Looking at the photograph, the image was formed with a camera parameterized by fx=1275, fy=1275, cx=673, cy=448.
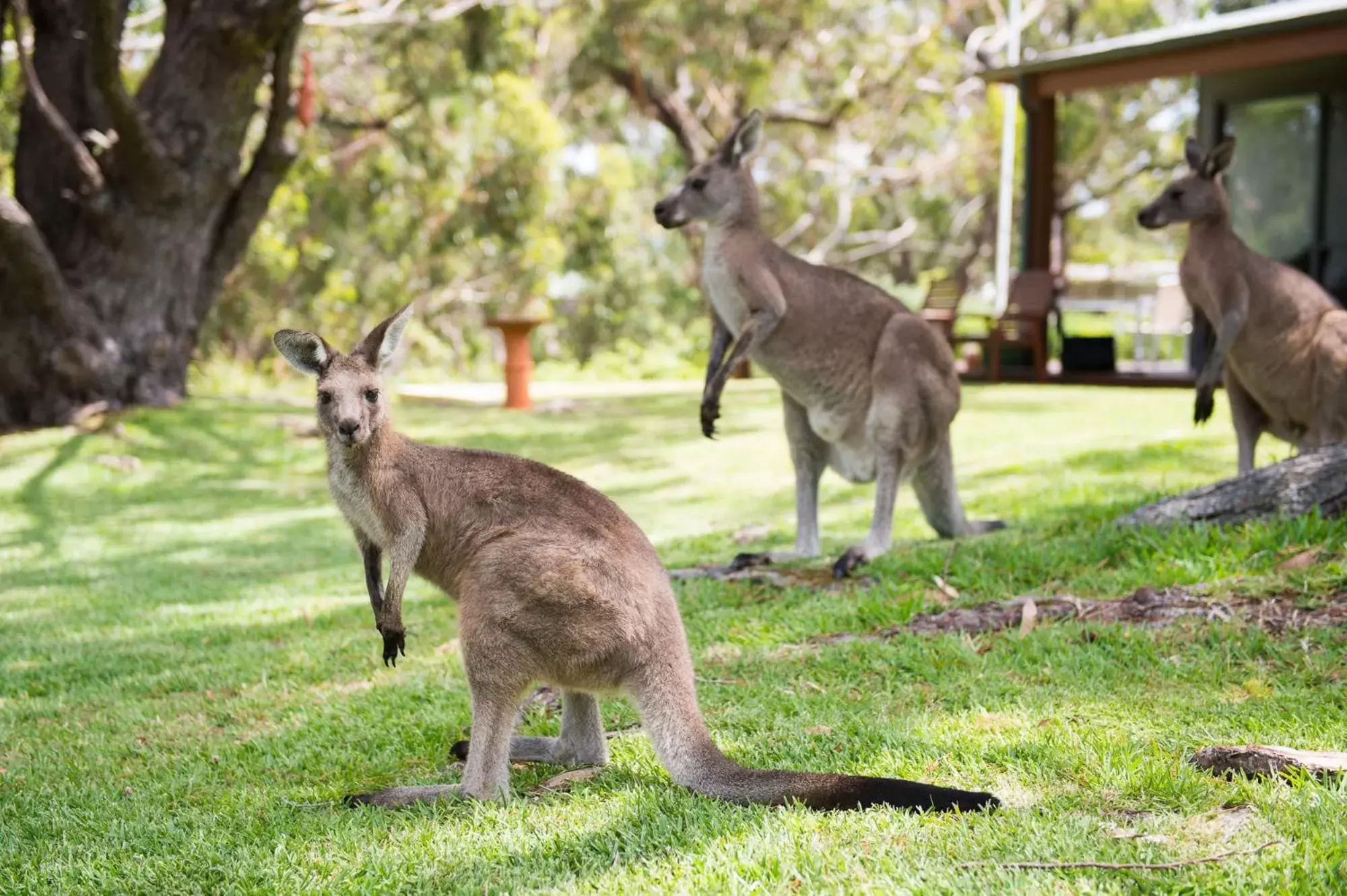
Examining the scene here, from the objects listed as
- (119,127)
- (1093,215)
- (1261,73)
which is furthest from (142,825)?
(1093,215)

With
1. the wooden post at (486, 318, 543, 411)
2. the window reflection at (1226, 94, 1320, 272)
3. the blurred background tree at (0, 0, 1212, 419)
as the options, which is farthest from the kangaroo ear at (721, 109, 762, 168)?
the window reflection at (1226, 94, 1320, 272)

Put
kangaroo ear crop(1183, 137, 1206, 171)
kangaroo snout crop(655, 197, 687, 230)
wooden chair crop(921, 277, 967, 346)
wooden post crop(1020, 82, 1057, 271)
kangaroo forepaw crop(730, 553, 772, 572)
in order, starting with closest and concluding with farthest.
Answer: kangaroo forepaw crop(730, 553, 772, 572) → kangaroo snout crop(655, 197, 687, 230) → kangaroo ear crop(1183, 137, 1206, 171) → wooden post crop(1020, 82, 1057, 271) → wooden chair crop(921, 277, 967, 346)

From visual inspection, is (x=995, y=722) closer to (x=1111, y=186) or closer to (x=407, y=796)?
(x=407, y=796)

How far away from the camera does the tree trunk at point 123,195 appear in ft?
35.9

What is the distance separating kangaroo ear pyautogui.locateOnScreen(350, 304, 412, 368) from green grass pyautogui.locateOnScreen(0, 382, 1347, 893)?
3.71 feet

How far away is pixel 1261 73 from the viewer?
15242 millimetres

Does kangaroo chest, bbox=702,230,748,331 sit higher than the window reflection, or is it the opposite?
the window reflection

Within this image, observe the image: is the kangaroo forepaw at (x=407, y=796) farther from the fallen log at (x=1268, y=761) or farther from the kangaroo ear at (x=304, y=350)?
the fallen log at (x=1268, y=761)

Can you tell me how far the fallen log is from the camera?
285 centimetres

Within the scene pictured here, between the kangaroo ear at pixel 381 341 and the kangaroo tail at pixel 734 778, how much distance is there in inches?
46.4

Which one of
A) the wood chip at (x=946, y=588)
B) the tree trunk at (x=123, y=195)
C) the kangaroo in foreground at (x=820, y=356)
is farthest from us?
the tree trunk at (x=123, y=195)

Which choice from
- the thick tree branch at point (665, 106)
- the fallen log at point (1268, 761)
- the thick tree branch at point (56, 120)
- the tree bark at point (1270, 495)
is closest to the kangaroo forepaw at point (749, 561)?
the tree bark at point (1270, 495)

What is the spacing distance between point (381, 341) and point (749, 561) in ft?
8.68

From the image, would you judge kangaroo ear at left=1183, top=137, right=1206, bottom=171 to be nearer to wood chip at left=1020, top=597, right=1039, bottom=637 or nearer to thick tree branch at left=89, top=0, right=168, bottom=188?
wood chip at left=1020, top=597, right=1039, bottom=637
